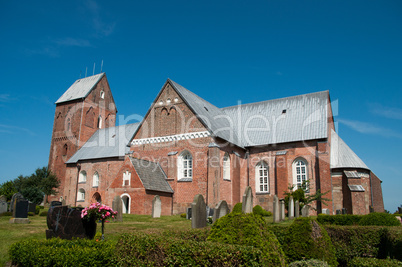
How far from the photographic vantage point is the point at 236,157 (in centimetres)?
2827

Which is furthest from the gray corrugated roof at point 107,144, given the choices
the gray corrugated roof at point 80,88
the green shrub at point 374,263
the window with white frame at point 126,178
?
the green shrub at point 374,263

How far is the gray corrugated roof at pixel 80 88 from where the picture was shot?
43.9m

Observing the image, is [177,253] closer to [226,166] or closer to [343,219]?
[343,219]

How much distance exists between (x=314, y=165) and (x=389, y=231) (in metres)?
16.9

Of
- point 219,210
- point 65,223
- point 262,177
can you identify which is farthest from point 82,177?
point 65,223

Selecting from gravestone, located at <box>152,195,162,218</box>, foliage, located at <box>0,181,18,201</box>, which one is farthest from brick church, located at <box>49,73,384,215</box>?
foliage, located at <box>0,181,18,201</box>

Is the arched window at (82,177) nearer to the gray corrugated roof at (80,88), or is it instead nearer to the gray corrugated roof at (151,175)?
the gray corrugated roof at (80,88)

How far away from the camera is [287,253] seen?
8.43 metres

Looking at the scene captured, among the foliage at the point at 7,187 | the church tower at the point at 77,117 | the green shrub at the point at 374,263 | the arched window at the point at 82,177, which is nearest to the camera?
the green shrub at the point at 374,263

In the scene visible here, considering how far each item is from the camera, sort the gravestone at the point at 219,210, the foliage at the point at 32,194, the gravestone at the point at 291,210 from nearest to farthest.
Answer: the gravestone at the point at 219,210 → the gravestone at the point at 291,210 → the foliage at the point at 32,194

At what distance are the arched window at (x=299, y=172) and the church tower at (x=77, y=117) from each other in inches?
1055

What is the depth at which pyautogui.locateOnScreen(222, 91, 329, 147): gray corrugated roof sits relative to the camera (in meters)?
27.9

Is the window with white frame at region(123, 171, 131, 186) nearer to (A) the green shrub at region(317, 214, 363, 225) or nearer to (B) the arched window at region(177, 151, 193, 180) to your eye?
(B) the arched window at region(177, 151, 193, 180)

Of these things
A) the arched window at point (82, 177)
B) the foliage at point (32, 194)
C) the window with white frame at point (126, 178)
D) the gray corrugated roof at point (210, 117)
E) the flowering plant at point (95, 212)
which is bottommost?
the flowering plant at point (95, 212)
